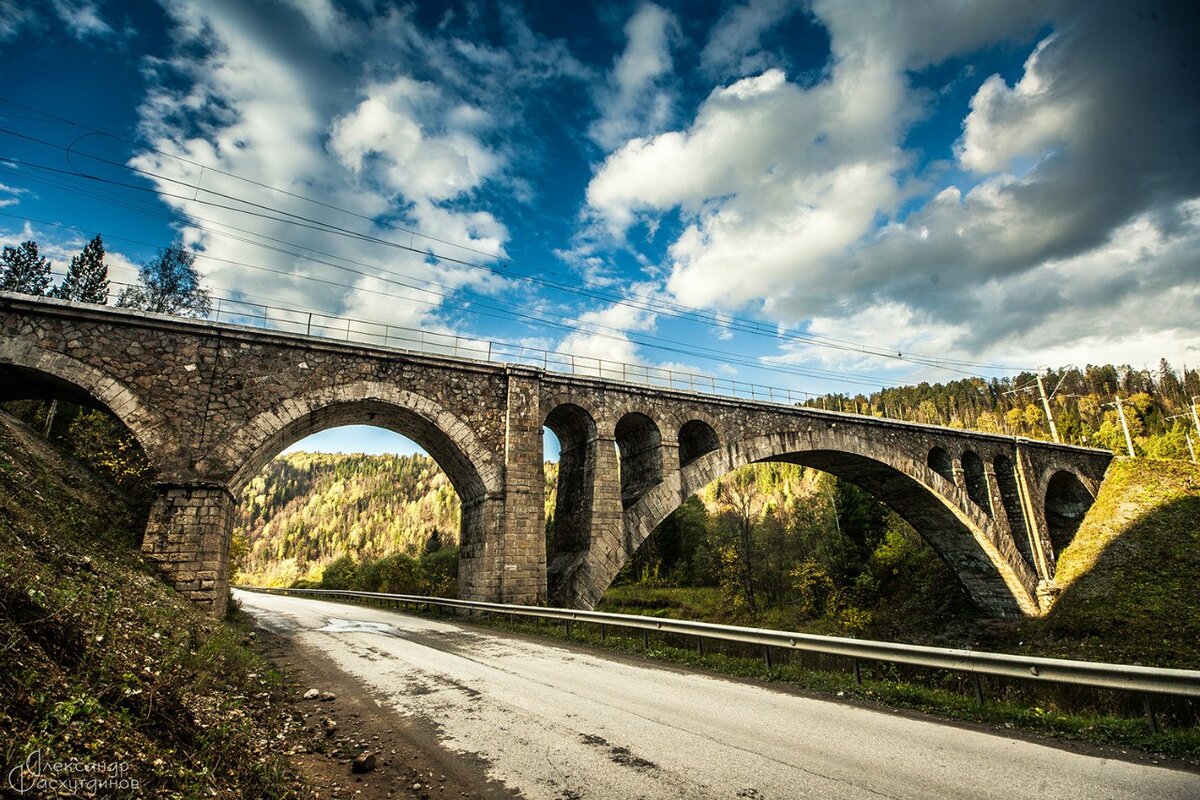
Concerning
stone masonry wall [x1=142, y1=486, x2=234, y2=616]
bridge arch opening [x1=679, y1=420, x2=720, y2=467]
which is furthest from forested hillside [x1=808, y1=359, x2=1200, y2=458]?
stone masonry wall [x1=142, y1=486, x2=234, y2=616]

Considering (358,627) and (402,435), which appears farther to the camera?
(402,435)

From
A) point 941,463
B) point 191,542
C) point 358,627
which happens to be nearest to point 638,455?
point 358,627

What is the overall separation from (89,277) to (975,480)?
6086 centimetres

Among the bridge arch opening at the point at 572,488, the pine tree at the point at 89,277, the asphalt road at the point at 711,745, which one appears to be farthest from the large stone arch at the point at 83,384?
the pine tree at the point at 89,277

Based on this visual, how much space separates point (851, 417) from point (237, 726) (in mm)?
27560

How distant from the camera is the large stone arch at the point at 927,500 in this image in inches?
1009

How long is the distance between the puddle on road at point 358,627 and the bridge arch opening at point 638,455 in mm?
9273

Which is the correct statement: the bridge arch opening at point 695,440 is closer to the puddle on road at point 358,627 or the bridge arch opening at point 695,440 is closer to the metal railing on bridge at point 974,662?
the metal railing on bridge at point 974,662

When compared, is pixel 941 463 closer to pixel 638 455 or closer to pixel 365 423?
pixel 638 455

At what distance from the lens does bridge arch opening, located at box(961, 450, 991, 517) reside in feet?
103

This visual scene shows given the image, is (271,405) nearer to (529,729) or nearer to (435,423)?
(435,423)

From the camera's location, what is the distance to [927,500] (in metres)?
29.7

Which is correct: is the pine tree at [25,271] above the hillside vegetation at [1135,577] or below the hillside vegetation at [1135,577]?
above

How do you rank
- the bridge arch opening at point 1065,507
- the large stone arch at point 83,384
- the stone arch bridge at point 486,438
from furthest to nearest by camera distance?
the bridge arch opening at point 1065,507
the stone arch bridge at point 486,438
the large stone arch at point 83,384
